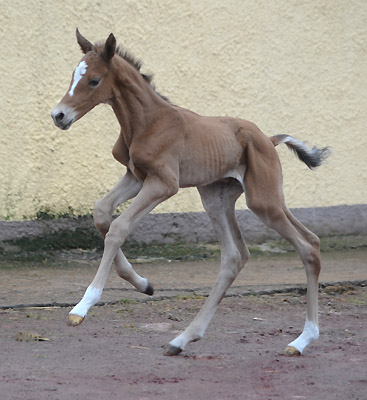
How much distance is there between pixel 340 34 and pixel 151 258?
3178 millimetres

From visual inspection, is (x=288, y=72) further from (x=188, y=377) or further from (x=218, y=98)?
(x=188, y=377)

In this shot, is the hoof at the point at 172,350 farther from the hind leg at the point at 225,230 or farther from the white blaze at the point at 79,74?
Result: the white blaze at the point at 79,74

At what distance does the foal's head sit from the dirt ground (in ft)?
4.48

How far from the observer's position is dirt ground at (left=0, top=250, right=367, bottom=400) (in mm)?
4398

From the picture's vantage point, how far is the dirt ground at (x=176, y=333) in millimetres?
4398

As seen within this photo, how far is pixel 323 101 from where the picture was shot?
943cm

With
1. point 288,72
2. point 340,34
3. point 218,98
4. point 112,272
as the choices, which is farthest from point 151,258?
point 340,34

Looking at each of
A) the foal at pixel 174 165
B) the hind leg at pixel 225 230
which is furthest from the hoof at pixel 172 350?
the hind leg at pixel 225 230

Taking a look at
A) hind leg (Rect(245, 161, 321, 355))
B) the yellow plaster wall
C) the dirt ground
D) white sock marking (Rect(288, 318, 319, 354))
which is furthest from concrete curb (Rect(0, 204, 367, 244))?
white sock marking (Rect(288, 318, 319, 354))

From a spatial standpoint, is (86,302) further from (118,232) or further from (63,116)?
(63,116)

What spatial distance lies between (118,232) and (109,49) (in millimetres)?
1017

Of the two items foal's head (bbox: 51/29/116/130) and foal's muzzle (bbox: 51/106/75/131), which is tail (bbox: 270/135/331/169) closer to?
foal's head (bbox: 51/29/116/130)

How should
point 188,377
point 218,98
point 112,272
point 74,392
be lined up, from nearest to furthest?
point 74,392 < point 188,377 < point 112,272 < point 218,98

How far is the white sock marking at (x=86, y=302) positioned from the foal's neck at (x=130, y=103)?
100 centimetres
